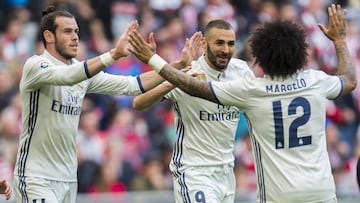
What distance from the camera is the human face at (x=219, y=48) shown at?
419 inches

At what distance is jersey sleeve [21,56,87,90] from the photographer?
9.49 metres

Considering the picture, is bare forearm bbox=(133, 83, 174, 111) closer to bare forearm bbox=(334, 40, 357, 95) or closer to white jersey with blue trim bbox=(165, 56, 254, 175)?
white jersey with blue trim bbox=(165, 56, 254, 175)

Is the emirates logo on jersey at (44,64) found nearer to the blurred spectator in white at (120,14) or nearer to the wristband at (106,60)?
the wristband at (106,60)

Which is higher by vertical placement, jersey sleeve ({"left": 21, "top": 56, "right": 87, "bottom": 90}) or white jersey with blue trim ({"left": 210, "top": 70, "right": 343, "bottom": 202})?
jersey sleeve ({"left": 21, "top": 56, "right": 87, "bottom": 90})

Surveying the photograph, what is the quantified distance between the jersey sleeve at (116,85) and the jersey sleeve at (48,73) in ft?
2.21

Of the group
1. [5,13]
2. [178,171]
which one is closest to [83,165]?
[5,13]

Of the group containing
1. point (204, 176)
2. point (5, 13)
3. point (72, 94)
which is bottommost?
point (204, 176)

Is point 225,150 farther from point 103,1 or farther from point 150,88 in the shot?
point 103,1

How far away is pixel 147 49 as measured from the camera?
8914 millimetres

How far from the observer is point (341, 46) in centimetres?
922

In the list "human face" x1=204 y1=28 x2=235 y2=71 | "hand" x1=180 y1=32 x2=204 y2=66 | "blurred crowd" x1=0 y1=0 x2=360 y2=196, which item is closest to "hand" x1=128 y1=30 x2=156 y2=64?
"hand" x1=180 y1=32 x2=204 y2=66

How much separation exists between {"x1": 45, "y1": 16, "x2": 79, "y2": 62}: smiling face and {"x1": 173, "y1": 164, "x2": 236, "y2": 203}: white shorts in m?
1.62

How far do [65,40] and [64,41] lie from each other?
0.02m

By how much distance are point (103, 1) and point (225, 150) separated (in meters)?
7.56
